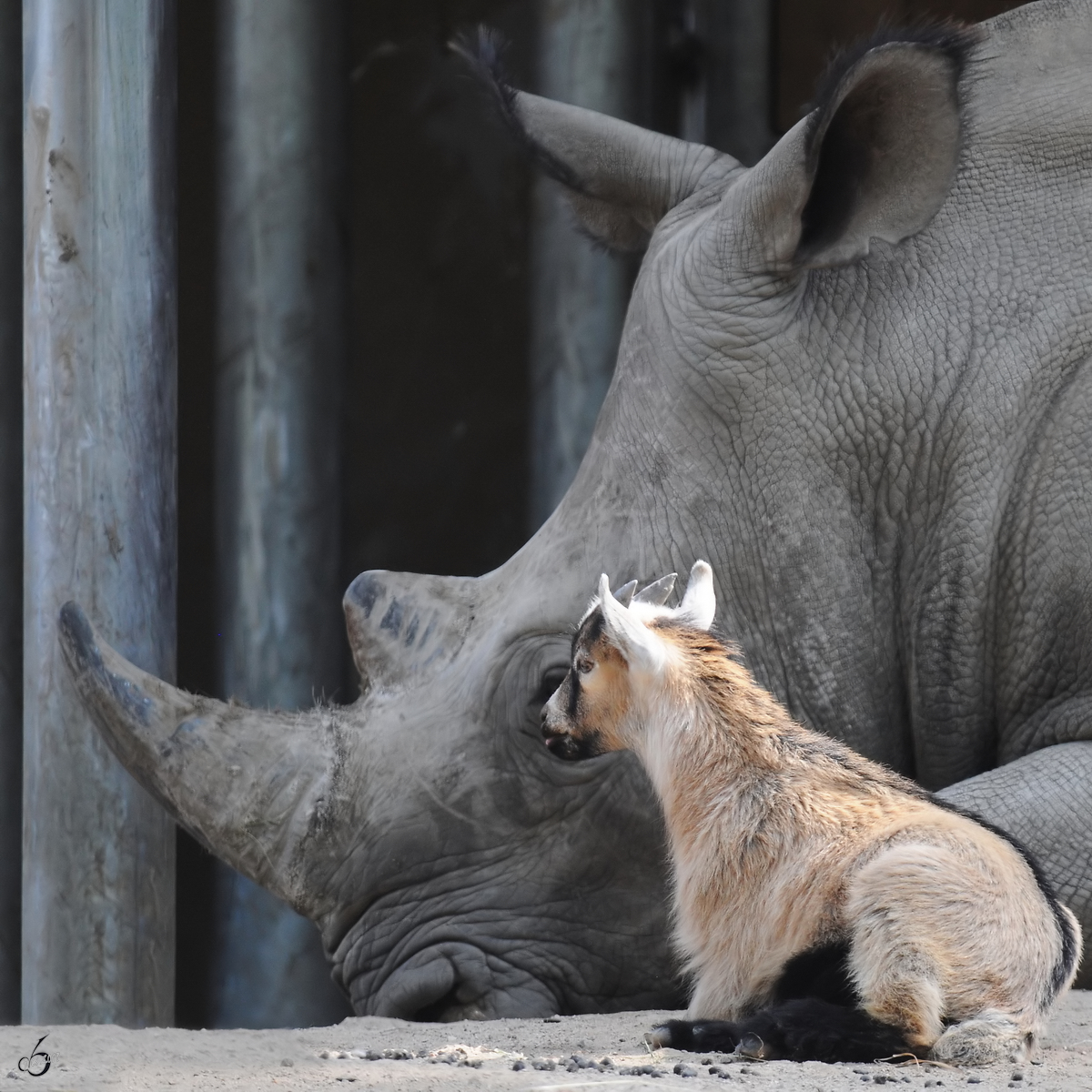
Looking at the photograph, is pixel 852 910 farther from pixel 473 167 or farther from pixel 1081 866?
pixel 473 167

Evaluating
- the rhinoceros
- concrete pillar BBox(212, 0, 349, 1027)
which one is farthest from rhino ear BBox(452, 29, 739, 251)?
concrete pillar BBox(212, 0, 349, 1027)

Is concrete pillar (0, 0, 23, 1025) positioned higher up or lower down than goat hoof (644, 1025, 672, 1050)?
higher up

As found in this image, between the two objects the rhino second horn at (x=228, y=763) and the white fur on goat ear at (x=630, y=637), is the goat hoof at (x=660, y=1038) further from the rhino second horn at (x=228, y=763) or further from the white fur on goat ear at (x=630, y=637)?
the rhino second horn at (x=228, y=763)

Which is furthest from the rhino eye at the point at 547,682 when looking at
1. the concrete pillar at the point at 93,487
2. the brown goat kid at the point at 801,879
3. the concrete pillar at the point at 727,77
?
the concrete pillar at the point at 727,77

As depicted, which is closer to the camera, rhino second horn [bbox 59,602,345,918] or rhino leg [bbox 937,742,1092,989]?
rhino leg [bbox 937,742,1092,989]

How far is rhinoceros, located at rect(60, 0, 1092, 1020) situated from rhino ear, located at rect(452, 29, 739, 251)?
52 centimetres

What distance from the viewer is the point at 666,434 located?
4602mm

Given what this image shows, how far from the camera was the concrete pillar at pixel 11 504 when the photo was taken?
20.1ft

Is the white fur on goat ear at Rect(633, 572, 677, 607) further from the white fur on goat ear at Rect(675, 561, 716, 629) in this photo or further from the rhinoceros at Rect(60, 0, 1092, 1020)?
the rhinoceros at Rect(60, 0, 1092, 1020)

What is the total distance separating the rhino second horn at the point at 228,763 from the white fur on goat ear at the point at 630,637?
1189 mm

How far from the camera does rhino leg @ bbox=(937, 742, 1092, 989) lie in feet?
13.1

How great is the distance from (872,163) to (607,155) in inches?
37.1

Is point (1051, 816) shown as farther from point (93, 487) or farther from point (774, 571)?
point (93, 487)

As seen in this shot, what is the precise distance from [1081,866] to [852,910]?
1.06m
